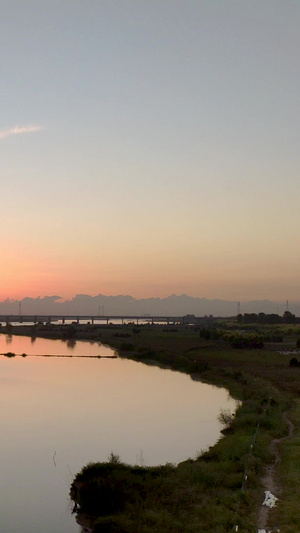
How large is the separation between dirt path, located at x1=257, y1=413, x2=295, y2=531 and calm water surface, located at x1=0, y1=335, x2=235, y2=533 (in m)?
3.77

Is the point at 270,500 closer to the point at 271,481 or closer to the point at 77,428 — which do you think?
the point at 271,481

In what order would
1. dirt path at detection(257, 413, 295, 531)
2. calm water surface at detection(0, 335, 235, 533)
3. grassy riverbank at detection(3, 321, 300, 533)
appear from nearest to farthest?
dirt path at detection(257, 413, 295, 531) → grassy riverbank at detection(3, 321, 300, 533) → calm water surface at detection(0, 335, 235, 533)

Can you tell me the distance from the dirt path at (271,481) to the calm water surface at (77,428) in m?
3.77

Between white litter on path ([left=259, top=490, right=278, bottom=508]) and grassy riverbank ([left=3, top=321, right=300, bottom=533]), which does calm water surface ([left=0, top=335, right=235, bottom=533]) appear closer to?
grassy riverbank ([left=3, top=321, right=300, bottom=533])

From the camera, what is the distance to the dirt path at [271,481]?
14152 millimetres

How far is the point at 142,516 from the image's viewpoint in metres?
15.4

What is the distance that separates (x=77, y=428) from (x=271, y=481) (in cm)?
1429

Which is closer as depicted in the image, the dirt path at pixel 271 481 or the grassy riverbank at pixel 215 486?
the dirt path at pixel 271 481

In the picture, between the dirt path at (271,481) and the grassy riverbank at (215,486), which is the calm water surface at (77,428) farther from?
the dirt path at (271,481)

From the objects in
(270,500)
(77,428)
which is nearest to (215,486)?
(270,500)

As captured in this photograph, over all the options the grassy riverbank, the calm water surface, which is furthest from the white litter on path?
the calm water surface

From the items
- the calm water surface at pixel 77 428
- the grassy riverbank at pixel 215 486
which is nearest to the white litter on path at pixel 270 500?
the grassy riverbank at pixel 215 486

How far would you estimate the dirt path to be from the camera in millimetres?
14152

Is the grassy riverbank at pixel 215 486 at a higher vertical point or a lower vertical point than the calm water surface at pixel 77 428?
higher
